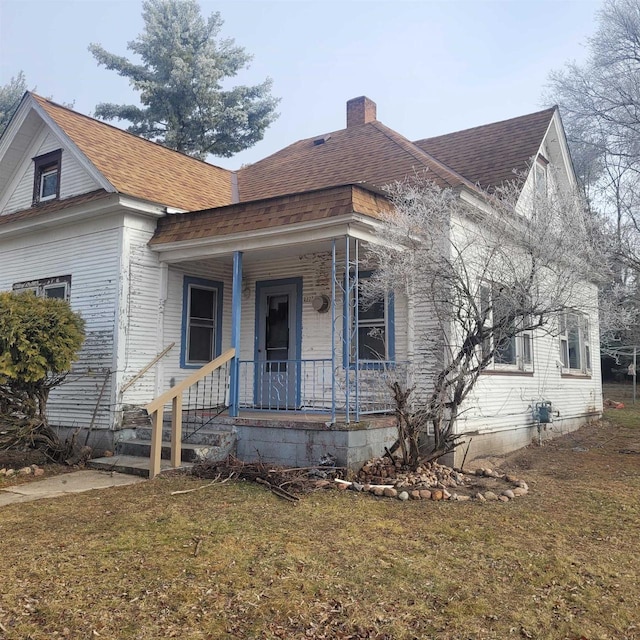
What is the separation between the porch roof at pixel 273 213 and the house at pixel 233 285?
0.02 m

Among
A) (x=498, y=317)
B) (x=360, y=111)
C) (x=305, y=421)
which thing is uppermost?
(x=360, y=111)

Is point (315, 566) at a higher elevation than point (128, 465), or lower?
lower

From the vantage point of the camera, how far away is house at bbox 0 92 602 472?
7773mm

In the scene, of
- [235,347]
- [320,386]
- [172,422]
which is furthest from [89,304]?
[320,386]

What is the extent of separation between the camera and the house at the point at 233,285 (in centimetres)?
777

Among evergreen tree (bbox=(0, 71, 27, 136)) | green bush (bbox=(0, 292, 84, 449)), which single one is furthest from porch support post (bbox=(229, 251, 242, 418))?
evergreen tree (bbox=(0, 71, 27, 136))

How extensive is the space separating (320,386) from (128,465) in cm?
342

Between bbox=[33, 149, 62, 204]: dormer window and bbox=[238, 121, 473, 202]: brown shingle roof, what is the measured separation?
3.61 meters

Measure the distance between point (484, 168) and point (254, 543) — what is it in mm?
8680

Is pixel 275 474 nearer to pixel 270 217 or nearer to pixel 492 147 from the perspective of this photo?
pixel 270 217

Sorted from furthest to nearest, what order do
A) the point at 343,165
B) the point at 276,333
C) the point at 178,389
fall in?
the point at 343,165 → the point at 276,333 → the point at 178,389

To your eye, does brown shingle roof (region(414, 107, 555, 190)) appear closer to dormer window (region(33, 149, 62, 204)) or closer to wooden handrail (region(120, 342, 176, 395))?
wooden handrail (region(120, 342, 176, 395))

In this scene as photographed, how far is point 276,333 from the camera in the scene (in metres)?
10.5

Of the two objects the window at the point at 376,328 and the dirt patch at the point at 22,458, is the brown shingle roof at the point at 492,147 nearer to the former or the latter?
the window at the point at 376,328
